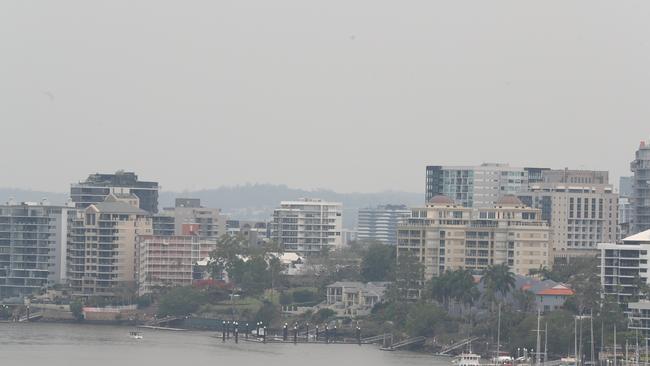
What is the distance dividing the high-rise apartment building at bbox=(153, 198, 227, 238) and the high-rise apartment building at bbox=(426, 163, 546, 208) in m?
13.8

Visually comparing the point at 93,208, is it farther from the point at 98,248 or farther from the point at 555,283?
the point at 555,283

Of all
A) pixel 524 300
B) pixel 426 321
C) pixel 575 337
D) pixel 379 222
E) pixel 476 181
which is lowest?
pixel 426 321

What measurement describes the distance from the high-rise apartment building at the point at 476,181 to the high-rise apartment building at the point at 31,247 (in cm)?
2626

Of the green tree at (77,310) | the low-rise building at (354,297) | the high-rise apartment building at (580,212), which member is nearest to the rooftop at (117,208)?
the green tree at (77,310)

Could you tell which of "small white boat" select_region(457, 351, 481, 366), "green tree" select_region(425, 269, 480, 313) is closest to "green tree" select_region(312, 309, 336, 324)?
"green tree" select_region(425, 269, 480, 313)

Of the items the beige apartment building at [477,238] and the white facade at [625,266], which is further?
the beige apartment building at [477,238]

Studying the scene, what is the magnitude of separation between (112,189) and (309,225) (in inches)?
523

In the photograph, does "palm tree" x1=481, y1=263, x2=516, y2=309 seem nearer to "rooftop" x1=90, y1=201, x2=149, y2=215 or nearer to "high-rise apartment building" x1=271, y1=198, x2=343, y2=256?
"rooftop" x1=90, y1=201, x2=149, y2=215

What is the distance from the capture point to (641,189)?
103625 millimetres

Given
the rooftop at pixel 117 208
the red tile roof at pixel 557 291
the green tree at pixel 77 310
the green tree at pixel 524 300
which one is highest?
the rooftop at pixel 117 208

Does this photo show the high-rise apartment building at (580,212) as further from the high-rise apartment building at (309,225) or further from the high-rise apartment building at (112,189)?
the high-rise apartment building at (112,189)

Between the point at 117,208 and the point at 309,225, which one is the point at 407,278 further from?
the point at 309,225

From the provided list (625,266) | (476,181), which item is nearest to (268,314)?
(625,266)

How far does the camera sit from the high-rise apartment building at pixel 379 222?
178m
